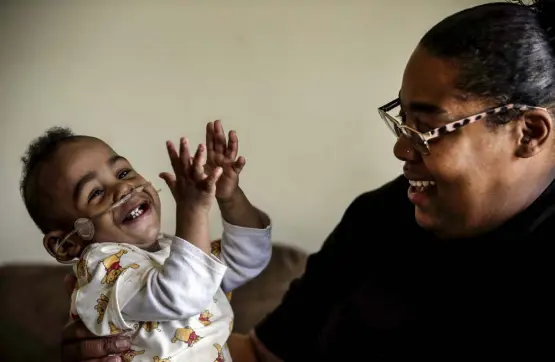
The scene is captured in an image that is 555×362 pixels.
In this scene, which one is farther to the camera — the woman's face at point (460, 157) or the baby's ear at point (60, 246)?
the baby's ear at point (60, 246)

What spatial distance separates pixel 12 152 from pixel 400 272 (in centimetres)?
111

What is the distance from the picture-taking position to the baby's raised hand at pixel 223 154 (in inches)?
50.7

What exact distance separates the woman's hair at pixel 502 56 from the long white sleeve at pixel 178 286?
55 centimetres

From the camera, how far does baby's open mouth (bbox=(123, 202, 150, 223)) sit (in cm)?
127

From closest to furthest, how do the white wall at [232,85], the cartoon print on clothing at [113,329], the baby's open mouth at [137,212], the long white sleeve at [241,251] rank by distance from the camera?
the cartoon print on clothing at [113,329]
the baby's open mouth at [137,212]
the long white sleeve at [241,251]
the white wall at [232,85]

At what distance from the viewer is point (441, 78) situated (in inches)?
38.5

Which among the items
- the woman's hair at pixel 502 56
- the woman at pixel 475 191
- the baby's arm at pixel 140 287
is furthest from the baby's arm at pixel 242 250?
the woman's hair at pixel 502 56

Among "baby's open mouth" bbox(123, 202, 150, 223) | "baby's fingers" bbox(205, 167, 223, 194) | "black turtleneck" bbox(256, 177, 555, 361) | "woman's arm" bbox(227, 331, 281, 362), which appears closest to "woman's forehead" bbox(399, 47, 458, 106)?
"black turtleneck" bbox(256, 177, 555, 361)

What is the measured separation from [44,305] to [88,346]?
1.25 ft

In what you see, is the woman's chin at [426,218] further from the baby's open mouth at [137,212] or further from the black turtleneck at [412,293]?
the baby's open mouth at [137,212]

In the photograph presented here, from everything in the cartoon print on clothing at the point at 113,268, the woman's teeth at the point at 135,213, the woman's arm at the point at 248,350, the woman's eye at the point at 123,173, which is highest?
the woman's eye at the point at 123,173

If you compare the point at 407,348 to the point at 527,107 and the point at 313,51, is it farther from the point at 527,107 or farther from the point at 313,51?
the point at 313,51

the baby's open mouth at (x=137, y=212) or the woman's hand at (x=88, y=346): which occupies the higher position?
the baby's open mouth at (x=137, y=212)

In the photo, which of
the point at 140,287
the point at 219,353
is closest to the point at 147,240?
the point at 140,287
